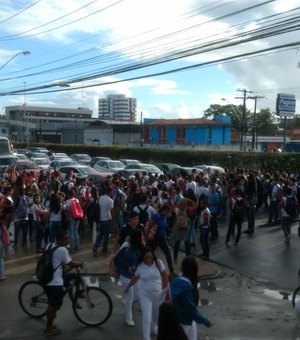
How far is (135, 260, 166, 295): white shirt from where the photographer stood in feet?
24.1

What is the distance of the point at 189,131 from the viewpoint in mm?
80375

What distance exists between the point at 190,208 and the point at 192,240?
101cm

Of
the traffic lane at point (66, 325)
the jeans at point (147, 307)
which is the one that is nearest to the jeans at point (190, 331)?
the jeans at point (147, 307)

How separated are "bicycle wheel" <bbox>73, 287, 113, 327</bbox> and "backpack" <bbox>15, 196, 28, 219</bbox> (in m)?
6.32

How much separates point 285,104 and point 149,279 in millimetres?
66433

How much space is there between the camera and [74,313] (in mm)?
8430

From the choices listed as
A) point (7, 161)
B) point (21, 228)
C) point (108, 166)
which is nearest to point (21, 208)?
point (21, 228)

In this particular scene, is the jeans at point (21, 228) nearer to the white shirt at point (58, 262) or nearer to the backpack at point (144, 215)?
the backpack at point (144, 215)

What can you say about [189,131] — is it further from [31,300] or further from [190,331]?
[190,331]

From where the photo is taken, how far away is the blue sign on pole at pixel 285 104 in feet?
228

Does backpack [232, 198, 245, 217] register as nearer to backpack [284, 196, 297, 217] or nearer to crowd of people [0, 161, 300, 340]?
crowd of people [0, 161, 300, 340]

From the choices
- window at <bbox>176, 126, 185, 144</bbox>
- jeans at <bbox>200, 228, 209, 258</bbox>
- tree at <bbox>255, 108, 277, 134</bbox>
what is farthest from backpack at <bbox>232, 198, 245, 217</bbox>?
tree at <bbox>255, 108, 277, 134</bbox>

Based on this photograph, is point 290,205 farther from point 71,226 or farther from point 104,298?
point 104,298

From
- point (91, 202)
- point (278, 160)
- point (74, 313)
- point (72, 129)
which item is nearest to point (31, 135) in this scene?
point (72, 129)
